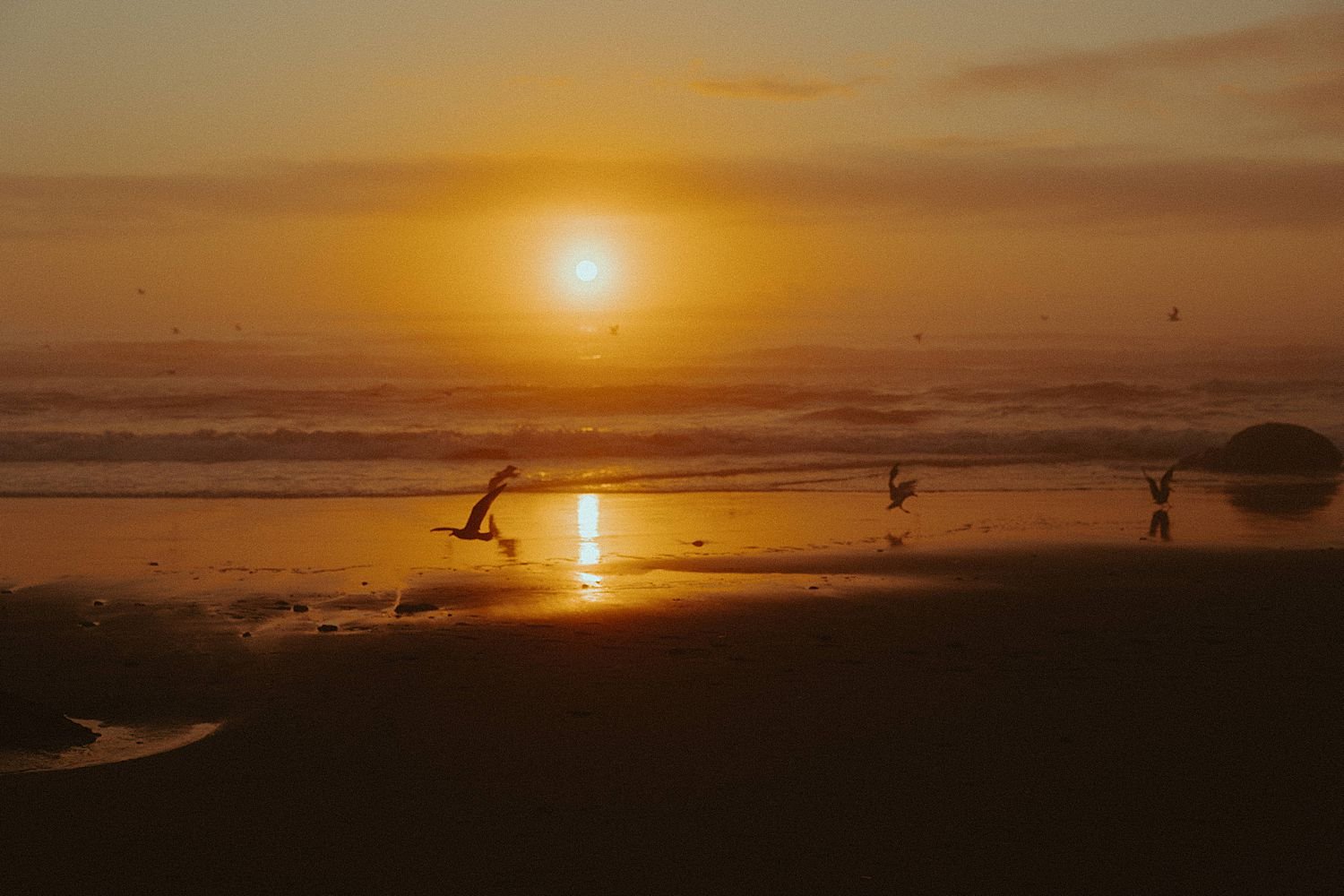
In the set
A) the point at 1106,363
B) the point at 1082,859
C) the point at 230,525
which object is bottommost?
the point at 1082,859

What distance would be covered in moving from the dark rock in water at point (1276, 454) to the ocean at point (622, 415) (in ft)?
3.91

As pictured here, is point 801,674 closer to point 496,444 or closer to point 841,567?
point 841,567

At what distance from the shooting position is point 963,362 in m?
59.4

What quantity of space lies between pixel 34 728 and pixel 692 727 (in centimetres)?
356

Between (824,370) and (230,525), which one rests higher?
(824,370)

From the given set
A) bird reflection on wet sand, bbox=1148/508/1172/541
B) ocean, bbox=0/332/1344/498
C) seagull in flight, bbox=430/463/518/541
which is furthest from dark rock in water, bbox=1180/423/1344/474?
seagull in flight, bbox=430/463/518/541

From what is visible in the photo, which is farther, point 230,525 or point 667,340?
point 667,340

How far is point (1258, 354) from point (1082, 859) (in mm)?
62565

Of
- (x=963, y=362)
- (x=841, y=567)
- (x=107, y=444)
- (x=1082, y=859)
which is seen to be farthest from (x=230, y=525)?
(x=963, y=362)

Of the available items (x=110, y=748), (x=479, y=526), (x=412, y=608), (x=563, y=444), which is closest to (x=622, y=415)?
(x=563, y=444)

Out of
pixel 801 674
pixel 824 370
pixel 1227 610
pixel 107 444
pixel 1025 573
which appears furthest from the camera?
pixel 824 370

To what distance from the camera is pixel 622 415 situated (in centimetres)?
3691

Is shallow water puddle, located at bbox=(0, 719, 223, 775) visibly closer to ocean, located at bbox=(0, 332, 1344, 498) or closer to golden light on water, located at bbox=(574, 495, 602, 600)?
golden light on water, located at bbox=(574, 495, 602, 600)

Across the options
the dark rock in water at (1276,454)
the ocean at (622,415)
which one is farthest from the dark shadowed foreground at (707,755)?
the dark rock in water at (1276,454)
